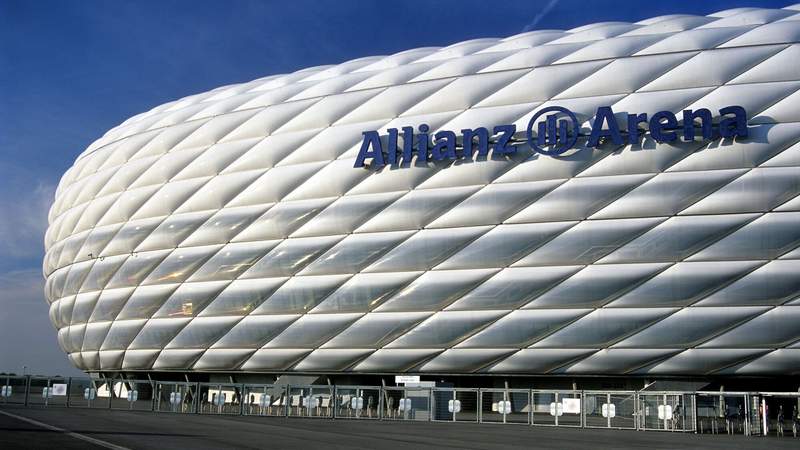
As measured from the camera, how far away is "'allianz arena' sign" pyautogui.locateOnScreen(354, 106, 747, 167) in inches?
917

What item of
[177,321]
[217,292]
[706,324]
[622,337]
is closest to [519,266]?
[622,337]

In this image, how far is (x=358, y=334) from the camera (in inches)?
1040

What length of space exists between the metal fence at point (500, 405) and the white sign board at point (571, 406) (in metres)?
0.03

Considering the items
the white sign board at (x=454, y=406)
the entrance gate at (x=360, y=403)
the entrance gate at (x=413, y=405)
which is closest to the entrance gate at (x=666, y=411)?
the white sign board at (x=454, y=406)

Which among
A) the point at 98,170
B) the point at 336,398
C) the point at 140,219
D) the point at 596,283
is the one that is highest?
the point at 98,170

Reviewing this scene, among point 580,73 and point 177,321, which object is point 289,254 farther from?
point 580,73

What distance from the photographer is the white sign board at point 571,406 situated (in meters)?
22.8

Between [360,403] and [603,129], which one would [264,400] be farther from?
[603,129]

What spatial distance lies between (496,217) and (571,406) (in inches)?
224

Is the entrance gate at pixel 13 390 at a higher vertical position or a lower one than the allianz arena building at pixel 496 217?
lower

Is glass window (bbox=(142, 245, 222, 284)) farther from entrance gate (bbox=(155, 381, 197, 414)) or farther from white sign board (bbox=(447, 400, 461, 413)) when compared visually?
white sign board (bbox=(447, 400, 461, 413))

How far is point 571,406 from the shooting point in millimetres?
22891

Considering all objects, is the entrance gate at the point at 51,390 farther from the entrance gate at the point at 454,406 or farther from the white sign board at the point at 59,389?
the entrance gate at the point at 454,406

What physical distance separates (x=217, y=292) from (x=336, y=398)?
568 cm
